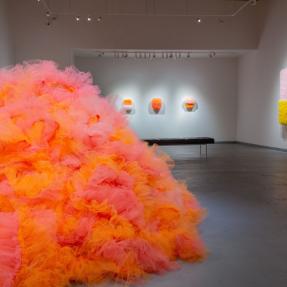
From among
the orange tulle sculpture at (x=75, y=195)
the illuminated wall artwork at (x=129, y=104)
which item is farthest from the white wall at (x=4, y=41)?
the orange tulle sculpture at (x=75, y=195)

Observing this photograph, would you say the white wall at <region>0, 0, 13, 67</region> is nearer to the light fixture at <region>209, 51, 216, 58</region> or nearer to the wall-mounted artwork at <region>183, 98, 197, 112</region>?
the wall-mounted artwork at <region>183, 98, 197, 112</region>

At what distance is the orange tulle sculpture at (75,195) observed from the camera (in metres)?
2.31

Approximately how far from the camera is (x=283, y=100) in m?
11.2

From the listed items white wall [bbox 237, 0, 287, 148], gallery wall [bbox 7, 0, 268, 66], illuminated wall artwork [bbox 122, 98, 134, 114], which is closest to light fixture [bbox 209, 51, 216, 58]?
white wall [bbox 237, 0, 287, 148]

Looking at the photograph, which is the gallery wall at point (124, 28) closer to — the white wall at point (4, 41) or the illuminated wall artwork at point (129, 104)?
the white wall at point (4, 41)

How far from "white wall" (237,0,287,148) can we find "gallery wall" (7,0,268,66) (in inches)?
34.2

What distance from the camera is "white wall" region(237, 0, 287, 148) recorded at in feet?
37.7

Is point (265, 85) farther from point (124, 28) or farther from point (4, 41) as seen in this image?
point (4, 41)

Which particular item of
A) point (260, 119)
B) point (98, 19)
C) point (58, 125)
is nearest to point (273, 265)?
point (58, 125)

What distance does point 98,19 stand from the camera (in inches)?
445

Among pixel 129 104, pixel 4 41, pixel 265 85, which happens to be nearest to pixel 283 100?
pixel 265 85

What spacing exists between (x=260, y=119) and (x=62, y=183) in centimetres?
1129

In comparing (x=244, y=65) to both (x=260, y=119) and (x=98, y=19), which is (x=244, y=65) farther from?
(x=98, y=19)

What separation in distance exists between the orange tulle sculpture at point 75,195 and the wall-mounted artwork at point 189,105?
11.4 meters
